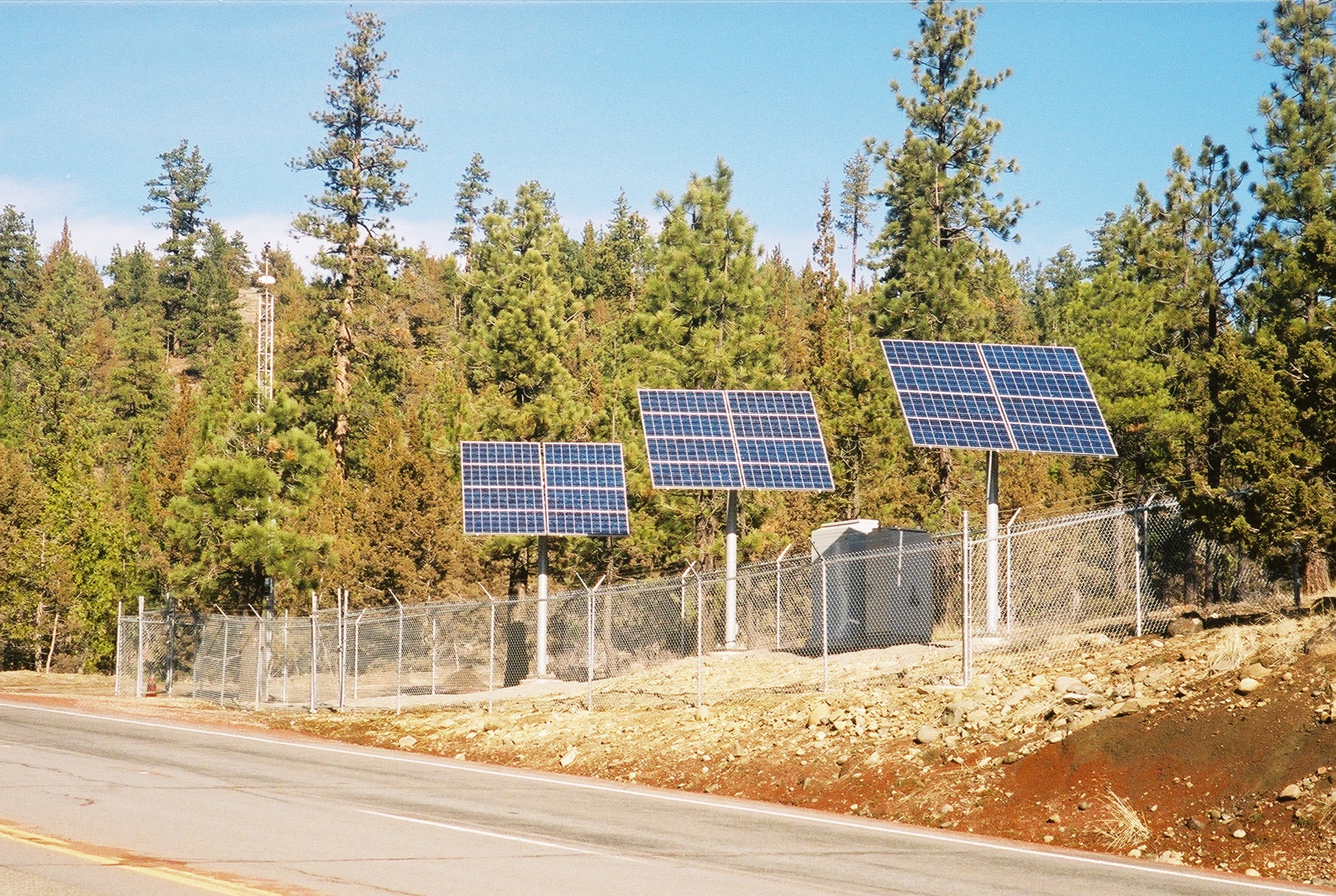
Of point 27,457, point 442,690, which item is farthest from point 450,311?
point 442,690

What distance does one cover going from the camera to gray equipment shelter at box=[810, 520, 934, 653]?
28.8m

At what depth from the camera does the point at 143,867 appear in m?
11.8

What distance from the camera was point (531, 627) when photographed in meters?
47.2

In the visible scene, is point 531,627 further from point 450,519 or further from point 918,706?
point 918,706

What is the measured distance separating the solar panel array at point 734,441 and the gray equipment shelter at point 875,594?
1.60 metres

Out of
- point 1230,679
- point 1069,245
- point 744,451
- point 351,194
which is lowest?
point 1230,679

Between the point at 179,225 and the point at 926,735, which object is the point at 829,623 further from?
the point at 179,225

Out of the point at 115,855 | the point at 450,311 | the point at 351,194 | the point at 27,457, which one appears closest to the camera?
the point at 115,855

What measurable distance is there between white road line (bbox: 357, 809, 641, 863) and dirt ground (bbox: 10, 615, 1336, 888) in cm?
548

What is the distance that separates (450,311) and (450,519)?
78.6 metres

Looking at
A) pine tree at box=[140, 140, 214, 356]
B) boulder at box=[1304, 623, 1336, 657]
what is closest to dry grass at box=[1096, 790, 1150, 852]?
boulder at box=[1304, 623, 1336, 657]

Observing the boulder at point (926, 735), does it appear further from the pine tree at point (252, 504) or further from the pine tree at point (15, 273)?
the pine tree at point (15, 273)

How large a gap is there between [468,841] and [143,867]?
3.30 m

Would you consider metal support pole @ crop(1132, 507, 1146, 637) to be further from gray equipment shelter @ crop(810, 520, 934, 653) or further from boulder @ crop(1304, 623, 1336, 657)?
gray equipment shelter @ crop(810, 520, 934, 653)
